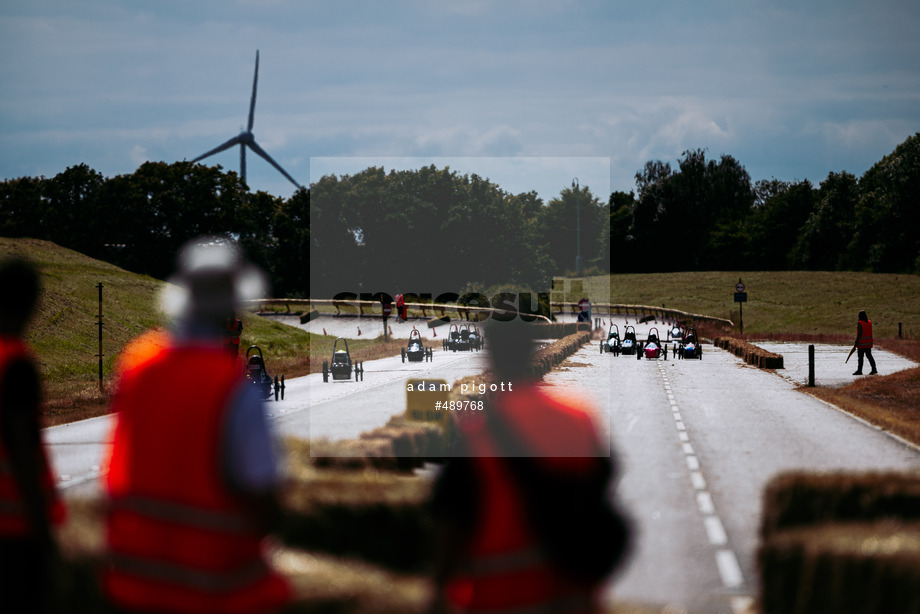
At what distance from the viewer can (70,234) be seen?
90.4 metres

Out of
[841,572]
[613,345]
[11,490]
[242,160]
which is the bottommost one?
[613,345]

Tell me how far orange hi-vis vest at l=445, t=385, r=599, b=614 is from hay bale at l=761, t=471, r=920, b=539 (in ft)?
16.9

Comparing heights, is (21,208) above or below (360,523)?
above

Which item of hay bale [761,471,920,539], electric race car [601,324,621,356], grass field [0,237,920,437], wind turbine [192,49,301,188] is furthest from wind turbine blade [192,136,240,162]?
hay bale [761,471,920,539]

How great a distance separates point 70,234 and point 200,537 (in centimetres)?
9431

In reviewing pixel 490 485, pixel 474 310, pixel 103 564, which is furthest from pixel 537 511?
pixel 474 310

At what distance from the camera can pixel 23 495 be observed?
13.9ft

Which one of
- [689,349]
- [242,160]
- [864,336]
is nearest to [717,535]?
[864,336]

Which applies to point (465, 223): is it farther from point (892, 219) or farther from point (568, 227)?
point (892, 219)

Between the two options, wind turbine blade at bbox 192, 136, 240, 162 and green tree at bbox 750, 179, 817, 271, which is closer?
wind turbine blade at bbox 192, 136, 240, 162

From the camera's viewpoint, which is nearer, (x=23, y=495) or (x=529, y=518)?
(x=529, y=518)

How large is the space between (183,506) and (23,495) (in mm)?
1285

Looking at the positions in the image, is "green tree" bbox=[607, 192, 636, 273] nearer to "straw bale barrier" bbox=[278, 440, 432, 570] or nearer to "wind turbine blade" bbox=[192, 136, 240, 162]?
"wind turbine blade" bbox=[192, 136, 240, 162]

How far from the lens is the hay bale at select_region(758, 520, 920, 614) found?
5.78m
